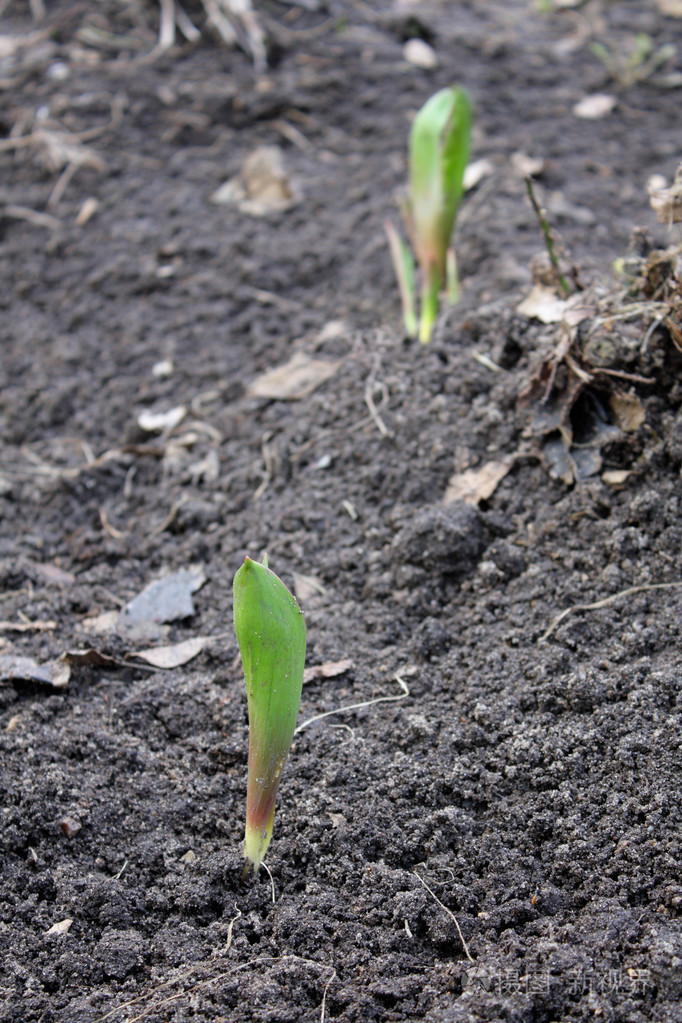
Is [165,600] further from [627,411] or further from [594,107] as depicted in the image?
[594,107]

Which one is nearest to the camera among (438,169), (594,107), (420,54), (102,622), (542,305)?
(102,622)

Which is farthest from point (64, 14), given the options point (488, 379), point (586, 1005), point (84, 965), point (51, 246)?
point (586, 1005)

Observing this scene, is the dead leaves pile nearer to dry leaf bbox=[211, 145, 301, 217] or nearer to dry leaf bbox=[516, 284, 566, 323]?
dry leaf bbox=[516, 284, 566, 323]

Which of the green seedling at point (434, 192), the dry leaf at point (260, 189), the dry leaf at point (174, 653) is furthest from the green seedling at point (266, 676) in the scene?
the dry leaf at point (260, 189)

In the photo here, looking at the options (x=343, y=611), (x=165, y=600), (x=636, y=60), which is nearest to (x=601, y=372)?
(x=343, y=611)

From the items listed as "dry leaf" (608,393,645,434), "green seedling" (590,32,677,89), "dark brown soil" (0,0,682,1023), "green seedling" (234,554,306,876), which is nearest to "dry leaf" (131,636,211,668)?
"dark brown soil" (0,0,682,1023)

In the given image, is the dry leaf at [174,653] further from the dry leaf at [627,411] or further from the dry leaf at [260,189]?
the dry leaf at [260,189]
